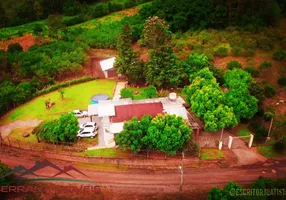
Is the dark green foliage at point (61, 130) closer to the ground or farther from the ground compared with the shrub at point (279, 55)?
closer to the ground

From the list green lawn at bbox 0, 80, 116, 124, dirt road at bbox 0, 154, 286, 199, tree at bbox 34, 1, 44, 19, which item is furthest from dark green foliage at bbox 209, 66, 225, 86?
tree at bbox 34, 1, 44, 19

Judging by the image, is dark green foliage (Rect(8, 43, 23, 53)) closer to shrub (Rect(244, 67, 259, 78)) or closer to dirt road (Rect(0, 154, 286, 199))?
dirt road (Rect(0, 154, 286, 199))

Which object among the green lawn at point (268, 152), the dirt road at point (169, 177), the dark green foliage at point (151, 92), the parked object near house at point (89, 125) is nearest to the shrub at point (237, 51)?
the dark green foliage at point (151, 92)

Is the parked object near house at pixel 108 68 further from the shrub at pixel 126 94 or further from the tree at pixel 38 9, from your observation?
the tree at pixel 38 9

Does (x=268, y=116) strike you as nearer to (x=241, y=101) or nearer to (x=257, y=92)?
(x=257, y=92)

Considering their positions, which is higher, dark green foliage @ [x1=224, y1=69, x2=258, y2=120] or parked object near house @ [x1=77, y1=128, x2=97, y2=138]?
dark green foliage @ [x1=224, y1=69, x2=258, y2=120]

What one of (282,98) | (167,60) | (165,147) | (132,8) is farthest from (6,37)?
(282,98)
